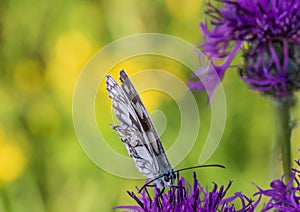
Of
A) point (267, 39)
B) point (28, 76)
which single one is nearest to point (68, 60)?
point (28, 76)

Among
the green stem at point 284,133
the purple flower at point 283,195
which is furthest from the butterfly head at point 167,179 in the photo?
the green stem at point 284,133

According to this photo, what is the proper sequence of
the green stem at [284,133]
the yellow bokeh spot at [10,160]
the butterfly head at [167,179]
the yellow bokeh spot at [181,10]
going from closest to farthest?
the butterfly head at [167,179] < the green stem at [284,133] < the yellow bokeh spot at [10,160] < the yellow bokeh spot at [181,10]

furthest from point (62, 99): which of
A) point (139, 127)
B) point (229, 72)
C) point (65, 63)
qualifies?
point (139, 127)

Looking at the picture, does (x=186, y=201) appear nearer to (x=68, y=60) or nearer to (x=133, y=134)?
(x=133, y=134)

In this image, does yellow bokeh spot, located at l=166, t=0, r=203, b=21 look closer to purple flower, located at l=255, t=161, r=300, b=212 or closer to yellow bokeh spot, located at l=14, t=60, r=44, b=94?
yellow bokeh spot, located at l=14, t=60, r=44, b=94

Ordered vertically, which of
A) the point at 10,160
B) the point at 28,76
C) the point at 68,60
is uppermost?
the point at 68,60

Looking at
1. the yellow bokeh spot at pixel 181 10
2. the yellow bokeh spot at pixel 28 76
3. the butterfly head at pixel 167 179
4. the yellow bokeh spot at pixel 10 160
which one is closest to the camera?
the butterfly head at pixel 167 179

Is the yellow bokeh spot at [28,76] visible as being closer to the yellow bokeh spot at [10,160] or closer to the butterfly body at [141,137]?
the yellow bokeh spot at [10,160]

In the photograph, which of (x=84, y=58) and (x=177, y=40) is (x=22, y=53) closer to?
(x=84, y=58)
